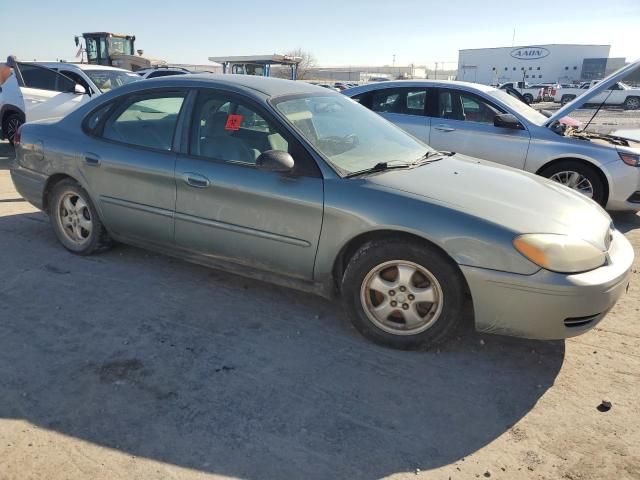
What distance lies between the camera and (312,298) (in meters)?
3.92

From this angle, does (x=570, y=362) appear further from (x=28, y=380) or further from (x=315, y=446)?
(x=28, y=380)

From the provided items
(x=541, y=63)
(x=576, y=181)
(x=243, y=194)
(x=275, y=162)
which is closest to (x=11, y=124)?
(x=243, y=194)

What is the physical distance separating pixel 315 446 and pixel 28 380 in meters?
1.62

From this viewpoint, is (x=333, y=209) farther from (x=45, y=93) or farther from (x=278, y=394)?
(x=45, y=93)

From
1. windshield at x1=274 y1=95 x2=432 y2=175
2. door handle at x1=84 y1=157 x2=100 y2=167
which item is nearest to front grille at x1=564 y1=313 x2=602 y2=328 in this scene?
windshield at x1=274 y1=95 x2=432 y2=175

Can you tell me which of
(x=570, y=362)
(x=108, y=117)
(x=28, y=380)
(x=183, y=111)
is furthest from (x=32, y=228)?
(x=570, y=362)

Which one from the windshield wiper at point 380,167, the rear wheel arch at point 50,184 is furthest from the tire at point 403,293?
the rear wheel arch at point 50,184

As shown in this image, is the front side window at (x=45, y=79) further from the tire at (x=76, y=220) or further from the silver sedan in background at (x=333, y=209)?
the tire at (x=76, y=220)

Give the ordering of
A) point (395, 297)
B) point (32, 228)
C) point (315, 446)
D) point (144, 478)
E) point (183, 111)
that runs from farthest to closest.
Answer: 1. point (32, 228)
2. point (183, 111)
3. point (395, 297)
4. point (315, 446)
5. point (144, 478)

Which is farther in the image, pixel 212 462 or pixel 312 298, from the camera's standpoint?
pixel 312 298

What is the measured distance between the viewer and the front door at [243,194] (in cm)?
335

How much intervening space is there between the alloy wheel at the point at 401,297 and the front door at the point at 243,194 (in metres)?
0.44

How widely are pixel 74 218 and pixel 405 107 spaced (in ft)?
14.7

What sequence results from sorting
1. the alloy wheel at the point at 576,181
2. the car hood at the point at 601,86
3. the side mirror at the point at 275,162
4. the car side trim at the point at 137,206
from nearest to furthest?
the side mirror at the point at 275,162 < the car side trim at the point at 137,206 < the car hood at the point at 601,86 < the alloy wheel at the point at 576,181
